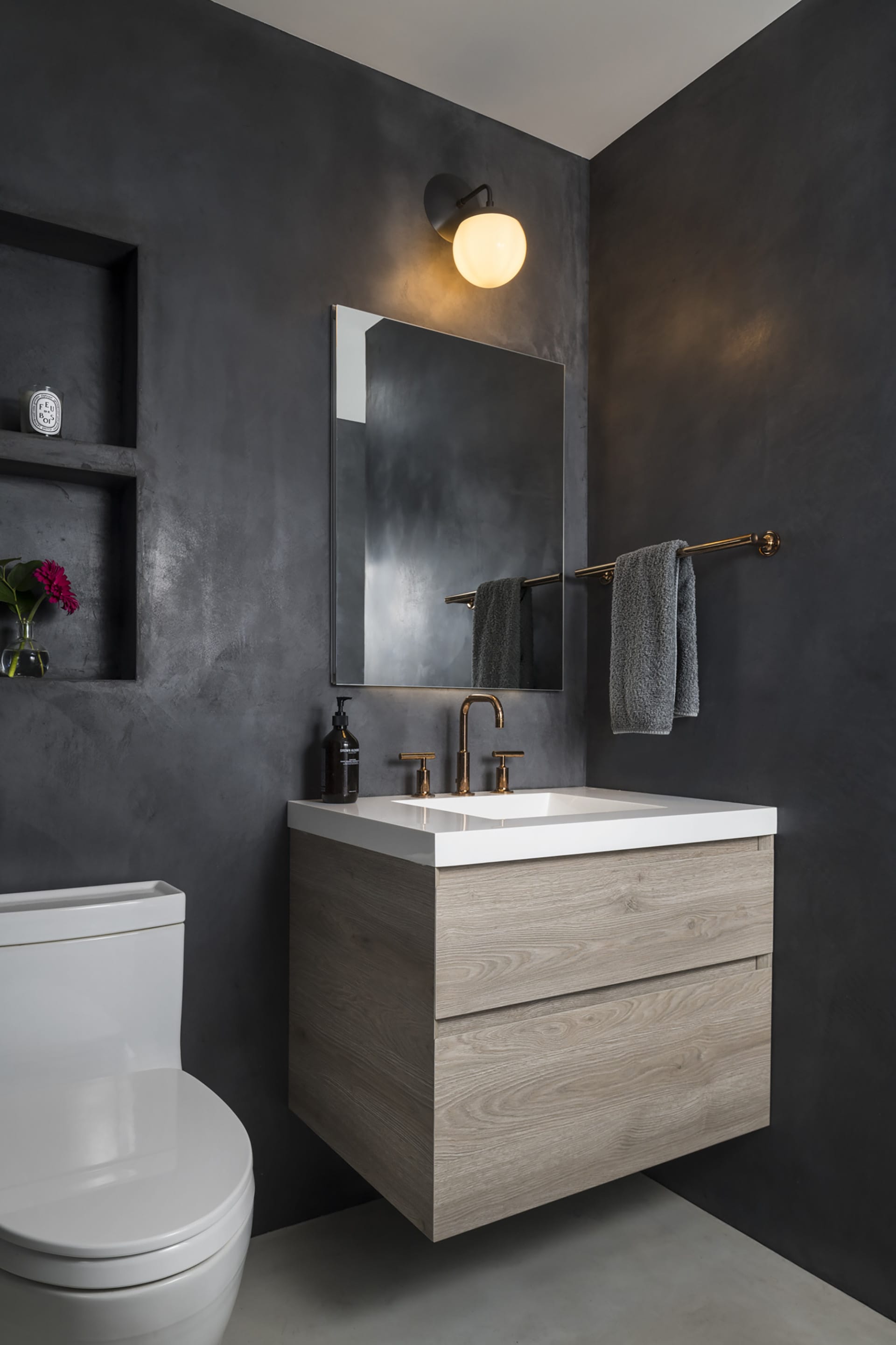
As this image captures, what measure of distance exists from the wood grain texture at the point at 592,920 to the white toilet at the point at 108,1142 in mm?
400

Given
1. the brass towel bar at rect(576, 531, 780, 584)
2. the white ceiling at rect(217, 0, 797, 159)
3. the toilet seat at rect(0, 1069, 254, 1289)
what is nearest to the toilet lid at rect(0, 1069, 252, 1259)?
the toilet seat at rect(0, 1069, 254, 1289)

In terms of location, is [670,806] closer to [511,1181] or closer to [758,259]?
[511,1181]

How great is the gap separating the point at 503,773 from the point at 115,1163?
114 cm

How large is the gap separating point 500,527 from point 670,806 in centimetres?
76

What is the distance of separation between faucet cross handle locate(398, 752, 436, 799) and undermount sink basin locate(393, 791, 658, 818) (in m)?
0.03

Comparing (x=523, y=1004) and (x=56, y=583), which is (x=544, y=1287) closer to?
Result: (x=523, y=1004)

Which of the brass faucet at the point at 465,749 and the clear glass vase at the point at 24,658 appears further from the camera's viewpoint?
the brass faucet at the point at 465,749

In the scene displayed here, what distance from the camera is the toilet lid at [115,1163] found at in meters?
0.99

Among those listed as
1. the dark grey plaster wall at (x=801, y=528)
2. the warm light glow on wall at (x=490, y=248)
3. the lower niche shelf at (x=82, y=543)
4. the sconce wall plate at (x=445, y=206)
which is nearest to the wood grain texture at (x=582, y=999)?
the dark grey plaster wall at (x=801, y=528)

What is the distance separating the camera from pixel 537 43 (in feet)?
6.26

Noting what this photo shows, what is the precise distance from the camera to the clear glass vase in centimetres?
156

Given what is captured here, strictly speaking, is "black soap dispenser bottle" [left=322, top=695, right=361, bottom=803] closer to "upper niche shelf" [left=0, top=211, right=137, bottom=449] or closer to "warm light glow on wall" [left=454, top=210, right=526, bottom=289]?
"upper niche shelf" [left=0, top=211, right=137, bottom=449]

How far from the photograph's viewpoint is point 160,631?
1691mm

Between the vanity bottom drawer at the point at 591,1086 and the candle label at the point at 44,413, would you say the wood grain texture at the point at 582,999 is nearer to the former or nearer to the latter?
the vanity bottom drawer at the point at 591,1086
